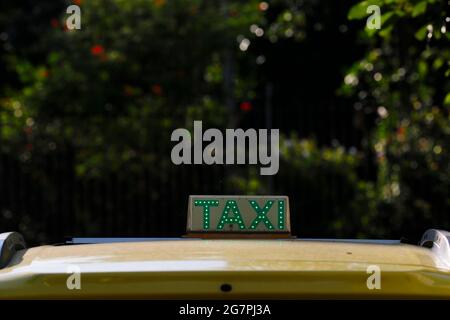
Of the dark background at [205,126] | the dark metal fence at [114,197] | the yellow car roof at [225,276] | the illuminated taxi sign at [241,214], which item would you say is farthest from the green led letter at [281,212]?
the dark metal fence at [114,197]

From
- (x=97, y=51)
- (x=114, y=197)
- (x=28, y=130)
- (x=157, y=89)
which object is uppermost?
(x=97, y=51)

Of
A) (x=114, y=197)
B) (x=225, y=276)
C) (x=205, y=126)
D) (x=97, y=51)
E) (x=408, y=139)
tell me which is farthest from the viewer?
(x=97, y=51)

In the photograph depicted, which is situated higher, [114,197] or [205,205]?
[205,205]

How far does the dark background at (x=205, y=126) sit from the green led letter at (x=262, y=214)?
7.12 metres

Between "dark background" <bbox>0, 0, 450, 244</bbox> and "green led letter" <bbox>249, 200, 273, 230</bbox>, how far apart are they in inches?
280

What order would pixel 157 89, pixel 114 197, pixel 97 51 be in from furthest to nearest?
pixel 97 51 < pixel 157 89 < pixel 114 197

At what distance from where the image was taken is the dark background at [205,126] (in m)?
12.1

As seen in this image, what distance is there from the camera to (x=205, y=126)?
12.9m

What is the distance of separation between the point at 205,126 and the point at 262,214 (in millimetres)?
9294

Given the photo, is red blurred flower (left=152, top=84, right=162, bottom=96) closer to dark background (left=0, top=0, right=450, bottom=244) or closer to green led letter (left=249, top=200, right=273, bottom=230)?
dark background (left=0, top=0, right=450, bottom=244)

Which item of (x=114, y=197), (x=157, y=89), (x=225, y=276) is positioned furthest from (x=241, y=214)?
(x=157, y=89)

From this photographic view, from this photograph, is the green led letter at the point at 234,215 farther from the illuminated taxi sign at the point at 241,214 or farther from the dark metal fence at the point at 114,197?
the dark metal fence at the point at 114,197

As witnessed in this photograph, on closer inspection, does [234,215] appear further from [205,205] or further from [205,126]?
[205,126]
